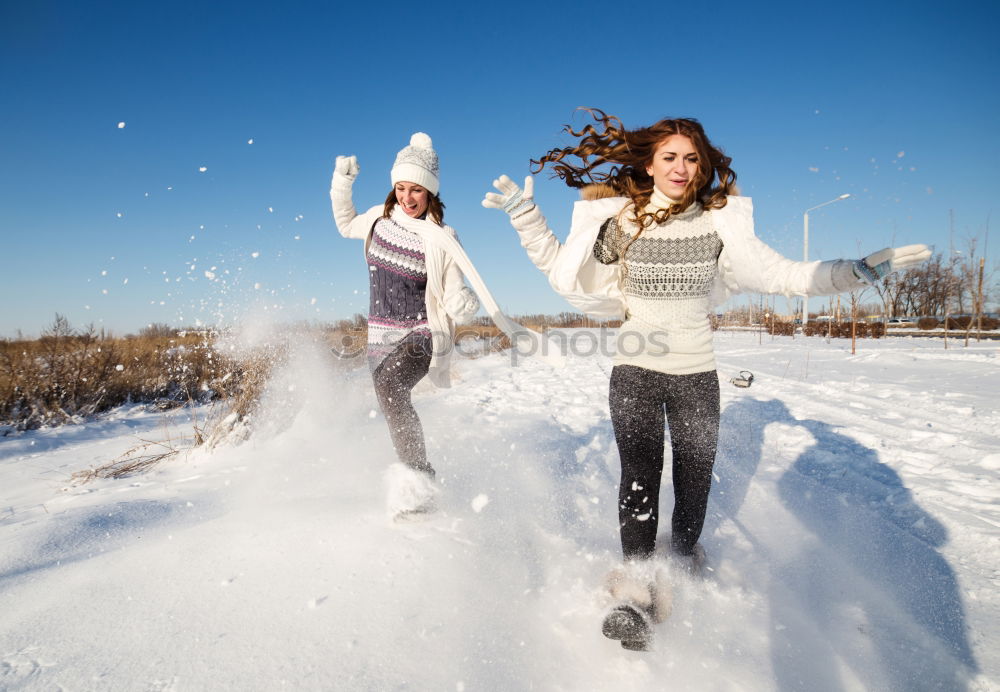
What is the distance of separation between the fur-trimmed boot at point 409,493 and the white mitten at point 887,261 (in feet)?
6.76

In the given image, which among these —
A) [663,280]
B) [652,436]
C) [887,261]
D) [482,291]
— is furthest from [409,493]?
[887,261]

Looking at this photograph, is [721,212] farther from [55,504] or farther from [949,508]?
[55,504]

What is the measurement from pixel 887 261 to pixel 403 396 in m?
2.12

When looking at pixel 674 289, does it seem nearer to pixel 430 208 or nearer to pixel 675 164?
pixel 675 164

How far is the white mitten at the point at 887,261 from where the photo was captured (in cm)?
155

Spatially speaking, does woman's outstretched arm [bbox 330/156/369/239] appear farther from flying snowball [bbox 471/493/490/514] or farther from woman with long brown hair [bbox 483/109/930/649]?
flying snowball [bbox 471/493/490/514]

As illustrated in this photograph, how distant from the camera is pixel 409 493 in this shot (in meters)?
2.45

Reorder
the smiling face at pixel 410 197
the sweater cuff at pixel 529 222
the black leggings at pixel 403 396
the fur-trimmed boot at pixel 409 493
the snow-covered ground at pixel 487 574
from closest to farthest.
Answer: the snow-covered ground at pixel 487 574, the sweater cuff at pixel 529 222, the fur-trimmed boot at pixel 409 493, the black leggings at pixel 403 396, the smiling face at pixel 410 197

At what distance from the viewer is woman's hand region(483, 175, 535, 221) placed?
191 centimetres

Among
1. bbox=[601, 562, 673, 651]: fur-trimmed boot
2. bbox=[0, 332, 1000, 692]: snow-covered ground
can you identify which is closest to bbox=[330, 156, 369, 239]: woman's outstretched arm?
bbox=[0, 332, 1000, 692]: snow-covered ground

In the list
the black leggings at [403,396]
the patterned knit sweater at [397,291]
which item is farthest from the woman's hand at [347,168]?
the black leggings at [403,396]

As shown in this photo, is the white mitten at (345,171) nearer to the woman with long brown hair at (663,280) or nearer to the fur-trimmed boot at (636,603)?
the woman with long brown hair at (663,280)

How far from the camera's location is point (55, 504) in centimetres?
296

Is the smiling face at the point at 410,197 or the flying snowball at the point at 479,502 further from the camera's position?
the smiling face at the point at 410,197
